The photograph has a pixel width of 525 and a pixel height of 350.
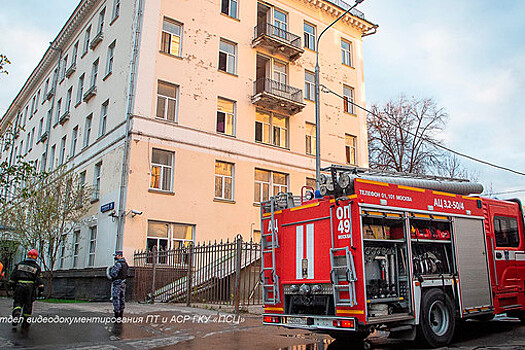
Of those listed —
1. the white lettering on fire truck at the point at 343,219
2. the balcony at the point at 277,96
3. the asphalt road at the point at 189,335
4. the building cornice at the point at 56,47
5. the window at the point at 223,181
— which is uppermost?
the building cornice at the point at 56,47

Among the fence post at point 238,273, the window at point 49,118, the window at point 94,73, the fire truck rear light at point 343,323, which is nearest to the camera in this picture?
the fire truck rear light at point 343,323

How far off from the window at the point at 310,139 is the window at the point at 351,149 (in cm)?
285

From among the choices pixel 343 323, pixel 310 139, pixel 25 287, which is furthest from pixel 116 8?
pixel 343 323

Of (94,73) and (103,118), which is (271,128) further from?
(94,73)

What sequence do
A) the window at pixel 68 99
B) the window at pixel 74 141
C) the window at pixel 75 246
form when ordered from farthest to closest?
1. the window at pixel 68 99
2. the window at pixel 74 141
3. the window at pixel 75 246

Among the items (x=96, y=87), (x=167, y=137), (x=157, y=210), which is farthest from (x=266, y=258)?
(x=96, y=87)

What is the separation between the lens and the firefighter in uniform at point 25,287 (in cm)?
977

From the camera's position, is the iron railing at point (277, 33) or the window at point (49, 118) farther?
the window at point (49, 118)

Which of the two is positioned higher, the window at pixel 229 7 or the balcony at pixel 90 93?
the window at pixel 229 7

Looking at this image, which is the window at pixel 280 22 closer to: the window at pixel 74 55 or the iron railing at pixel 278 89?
the iron railing at pixel 278 89

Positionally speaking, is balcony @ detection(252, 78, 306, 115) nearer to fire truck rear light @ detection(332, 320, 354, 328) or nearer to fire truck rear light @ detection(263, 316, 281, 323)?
fire truck rear light @ detection(263, 316, 281, 323)

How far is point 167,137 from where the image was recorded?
67.5 ft

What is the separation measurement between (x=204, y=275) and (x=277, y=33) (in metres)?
16.5

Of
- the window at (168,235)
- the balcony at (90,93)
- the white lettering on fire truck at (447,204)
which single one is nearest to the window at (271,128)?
the window at (168,235)
